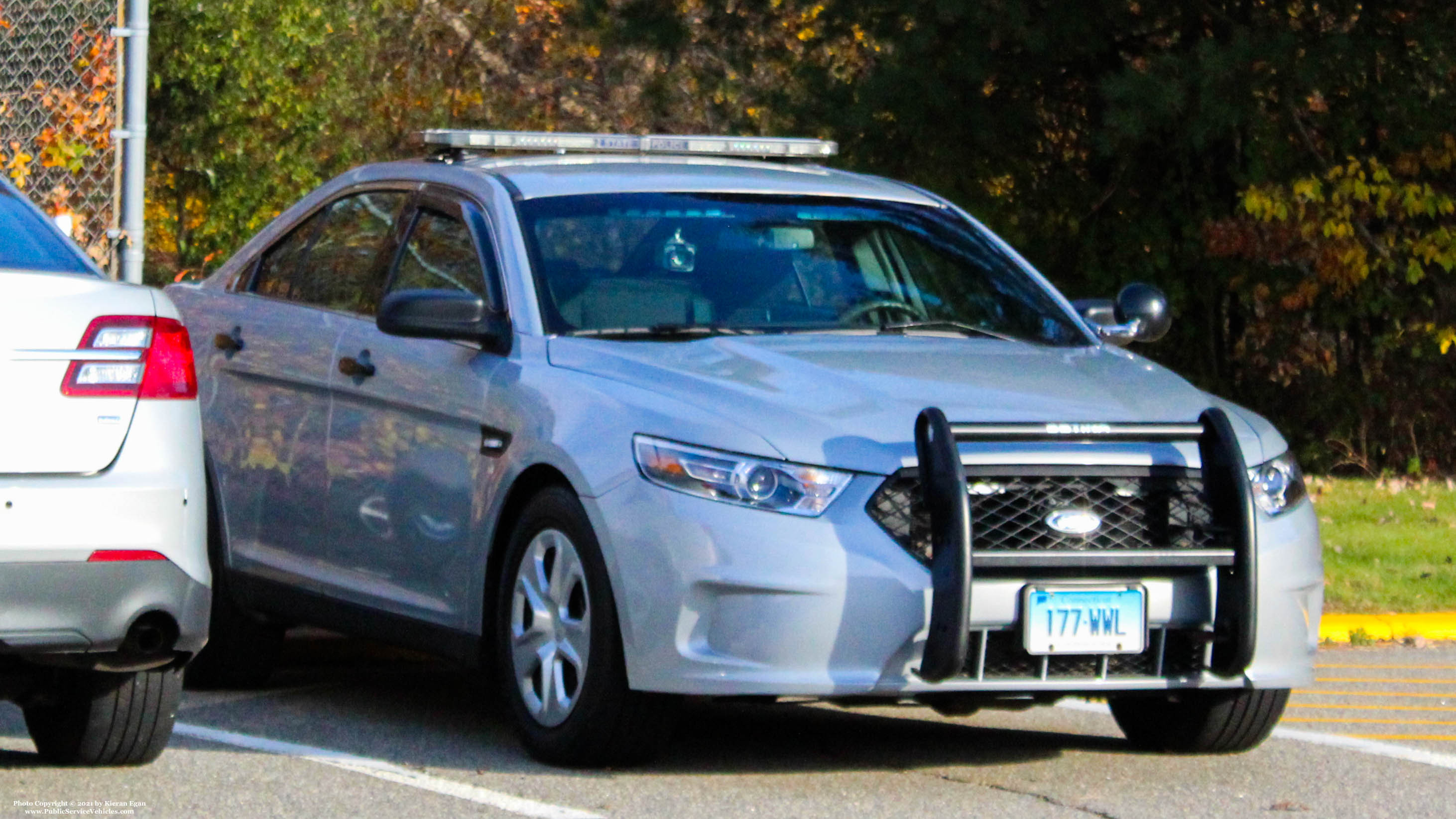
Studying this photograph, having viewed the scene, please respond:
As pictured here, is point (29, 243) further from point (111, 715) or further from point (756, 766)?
point (756, 766)

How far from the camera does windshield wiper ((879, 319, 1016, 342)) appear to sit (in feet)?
23.4

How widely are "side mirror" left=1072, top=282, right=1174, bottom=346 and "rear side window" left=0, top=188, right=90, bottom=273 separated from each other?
3.13 m

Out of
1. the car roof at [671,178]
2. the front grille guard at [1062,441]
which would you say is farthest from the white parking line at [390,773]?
the car roof at [671,178]

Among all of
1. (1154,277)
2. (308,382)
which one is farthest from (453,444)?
(1154,277)

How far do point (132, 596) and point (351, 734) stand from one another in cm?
155

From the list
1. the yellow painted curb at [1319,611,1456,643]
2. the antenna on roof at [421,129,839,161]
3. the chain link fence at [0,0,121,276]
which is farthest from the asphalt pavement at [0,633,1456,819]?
the chain link fence at [0,0,121,276]

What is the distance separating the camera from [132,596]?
5621 millimetres

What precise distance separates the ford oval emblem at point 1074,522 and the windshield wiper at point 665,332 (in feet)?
3.79

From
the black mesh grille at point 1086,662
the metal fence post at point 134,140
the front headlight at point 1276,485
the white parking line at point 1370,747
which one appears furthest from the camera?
the metal fence post at point 134,140

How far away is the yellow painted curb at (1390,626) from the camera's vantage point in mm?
9281

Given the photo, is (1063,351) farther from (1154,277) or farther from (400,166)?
(1154,277)

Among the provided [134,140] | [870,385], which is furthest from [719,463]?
[134,140]

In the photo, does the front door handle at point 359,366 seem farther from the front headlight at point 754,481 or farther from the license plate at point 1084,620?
the license plate at point 1084,620

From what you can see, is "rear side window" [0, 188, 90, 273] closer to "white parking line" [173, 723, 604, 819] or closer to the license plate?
"white parking line" [173, 723, 604, 819]
